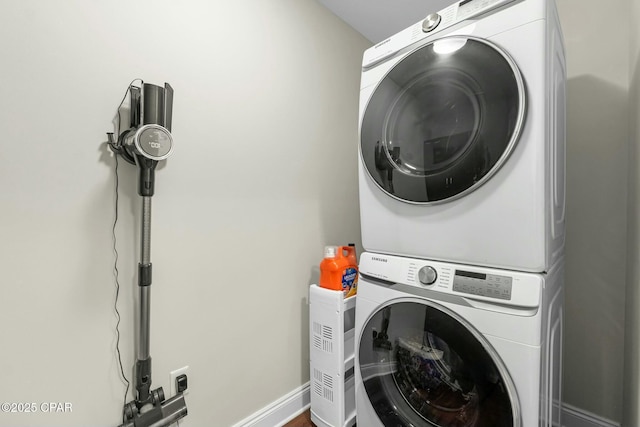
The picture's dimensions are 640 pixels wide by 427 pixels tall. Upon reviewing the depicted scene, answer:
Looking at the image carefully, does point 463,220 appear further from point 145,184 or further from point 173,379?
point 173,379

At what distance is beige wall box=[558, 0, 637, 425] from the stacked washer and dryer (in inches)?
16.9

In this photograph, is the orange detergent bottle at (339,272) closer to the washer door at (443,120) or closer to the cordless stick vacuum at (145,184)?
the washer door at (443,120)

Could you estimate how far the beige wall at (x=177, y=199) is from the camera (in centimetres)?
79

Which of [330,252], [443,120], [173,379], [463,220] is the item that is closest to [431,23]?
[443,120]

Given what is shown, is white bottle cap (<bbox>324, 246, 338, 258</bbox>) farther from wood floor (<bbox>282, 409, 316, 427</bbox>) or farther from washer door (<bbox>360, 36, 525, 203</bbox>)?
wood floor (<bbox>282, 409, 316, 427</bbox>)

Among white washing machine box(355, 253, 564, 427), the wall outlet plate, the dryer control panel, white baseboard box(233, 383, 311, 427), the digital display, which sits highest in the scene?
the dryer control panel

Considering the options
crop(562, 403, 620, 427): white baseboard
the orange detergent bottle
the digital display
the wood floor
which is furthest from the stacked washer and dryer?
crop(562, 403, 620, 427): white baseboard

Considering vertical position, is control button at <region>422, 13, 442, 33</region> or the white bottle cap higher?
control button at <region>422, 13, 442, 33</region>

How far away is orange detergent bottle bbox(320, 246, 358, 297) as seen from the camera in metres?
1.27

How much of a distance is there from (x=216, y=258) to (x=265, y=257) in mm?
248

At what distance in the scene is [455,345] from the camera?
87 cm

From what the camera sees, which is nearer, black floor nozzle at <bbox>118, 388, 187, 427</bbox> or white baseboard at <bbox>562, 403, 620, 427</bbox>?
black floor nozzle at <bbox>118, 388, 187, 427</bbox>

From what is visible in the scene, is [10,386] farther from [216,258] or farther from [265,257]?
[265,257]

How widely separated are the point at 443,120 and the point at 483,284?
1.75ft
